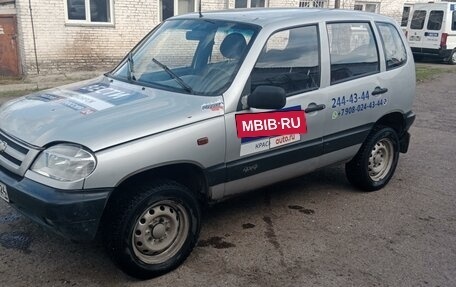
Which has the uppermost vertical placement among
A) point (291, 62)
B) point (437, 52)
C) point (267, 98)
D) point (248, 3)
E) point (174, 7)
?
point (248, 3)

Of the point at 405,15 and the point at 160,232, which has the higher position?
the point at 405,15

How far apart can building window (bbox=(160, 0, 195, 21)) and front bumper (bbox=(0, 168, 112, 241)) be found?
467 inches

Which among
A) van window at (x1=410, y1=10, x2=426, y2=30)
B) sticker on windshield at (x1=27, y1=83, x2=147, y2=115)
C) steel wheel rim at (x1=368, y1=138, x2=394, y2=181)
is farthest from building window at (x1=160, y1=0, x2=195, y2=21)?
sticker on windshield at (x1=27, y1=83, x2=147, y2=115)

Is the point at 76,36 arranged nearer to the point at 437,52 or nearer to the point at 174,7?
the point at 174,7

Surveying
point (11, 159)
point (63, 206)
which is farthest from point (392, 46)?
point (11, 159)

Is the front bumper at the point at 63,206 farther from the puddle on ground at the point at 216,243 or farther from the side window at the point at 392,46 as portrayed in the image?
the side window at the point at 392,46

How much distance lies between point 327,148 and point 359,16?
1450 millimetres

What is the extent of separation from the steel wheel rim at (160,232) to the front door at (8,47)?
10.6 meters

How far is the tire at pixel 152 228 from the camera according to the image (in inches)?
120

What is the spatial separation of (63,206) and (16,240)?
1.29m

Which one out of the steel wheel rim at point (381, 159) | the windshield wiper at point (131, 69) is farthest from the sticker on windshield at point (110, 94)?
the steel wheel rim at point (381, 159)

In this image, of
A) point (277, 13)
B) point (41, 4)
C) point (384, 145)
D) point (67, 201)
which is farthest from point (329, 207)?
point (41, 4)

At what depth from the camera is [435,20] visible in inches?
716

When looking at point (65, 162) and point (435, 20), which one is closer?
point (65, 162)
